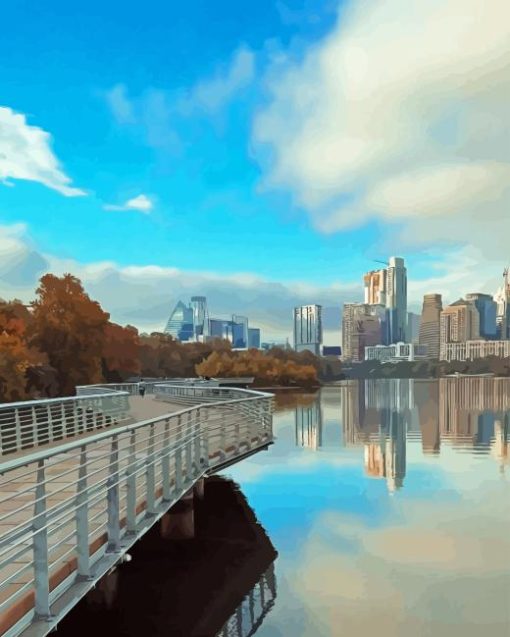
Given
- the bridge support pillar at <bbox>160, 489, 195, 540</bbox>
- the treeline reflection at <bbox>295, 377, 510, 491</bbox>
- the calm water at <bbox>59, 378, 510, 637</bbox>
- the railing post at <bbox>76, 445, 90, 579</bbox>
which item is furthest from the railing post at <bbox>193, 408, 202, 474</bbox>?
the treeline reflection at <bbox>295, 377, 510, 491</bbox>

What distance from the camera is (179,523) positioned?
1360cm

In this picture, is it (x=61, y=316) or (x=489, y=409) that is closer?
(x=61, y=316)

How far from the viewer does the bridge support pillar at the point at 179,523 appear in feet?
44.1

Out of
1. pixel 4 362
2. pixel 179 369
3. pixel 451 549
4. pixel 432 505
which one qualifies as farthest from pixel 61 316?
pixel 179 369

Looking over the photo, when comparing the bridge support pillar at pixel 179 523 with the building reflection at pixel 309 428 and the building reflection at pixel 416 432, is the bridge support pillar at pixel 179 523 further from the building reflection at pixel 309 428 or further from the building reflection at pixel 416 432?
the building reflection at pixel 309 428

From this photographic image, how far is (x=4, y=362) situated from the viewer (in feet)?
113

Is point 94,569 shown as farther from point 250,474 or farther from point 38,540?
point 250,474

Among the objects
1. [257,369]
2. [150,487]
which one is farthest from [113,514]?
[257,369]

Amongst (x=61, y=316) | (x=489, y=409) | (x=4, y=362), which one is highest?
(x=61, y=316)

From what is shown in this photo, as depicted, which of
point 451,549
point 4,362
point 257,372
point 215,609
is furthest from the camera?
point 257,372

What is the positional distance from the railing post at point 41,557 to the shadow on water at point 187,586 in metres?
4.61

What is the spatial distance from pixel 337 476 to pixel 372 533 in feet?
27.2

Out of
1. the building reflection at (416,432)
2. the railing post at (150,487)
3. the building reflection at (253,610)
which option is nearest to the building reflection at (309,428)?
the building reflection at (416,432)

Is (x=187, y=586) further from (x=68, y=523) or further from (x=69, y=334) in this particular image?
(x=69, y=334)
